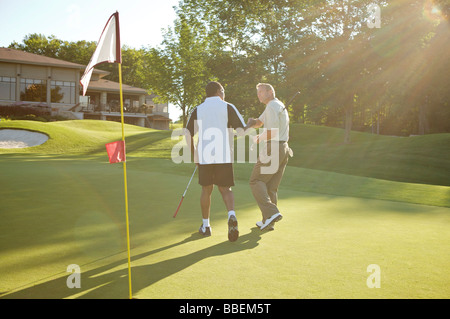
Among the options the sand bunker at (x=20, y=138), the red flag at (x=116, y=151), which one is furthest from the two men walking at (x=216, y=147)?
the sand bunker at (x=20, y=138)

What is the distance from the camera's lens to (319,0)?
30.4m

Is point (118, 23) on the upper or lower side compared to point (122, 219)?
upper

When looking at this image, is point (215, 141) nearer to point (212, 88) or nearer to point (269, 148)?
point (212, 88)

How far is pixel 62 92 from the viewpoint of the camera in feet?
156

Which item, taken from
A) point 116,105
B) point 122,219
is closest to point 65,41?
point 116,105

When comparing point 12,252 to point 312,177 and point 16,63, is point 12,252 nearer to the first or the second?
point 312,177

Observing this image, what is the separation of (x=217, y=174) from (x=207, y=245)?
1226 mm

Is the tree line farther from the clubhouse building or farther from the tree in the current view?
the clubhouse building

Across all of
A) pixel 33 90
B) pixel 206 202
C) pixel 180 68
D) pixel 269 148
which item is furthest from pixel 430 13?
pixel 33 90

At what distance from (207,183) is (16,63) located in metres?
45.0

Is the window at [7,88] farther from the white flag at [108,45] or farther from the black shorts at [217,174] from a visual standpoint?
the white flag at [108,45]

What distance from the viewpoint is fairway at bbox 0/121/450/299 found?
3779 mm

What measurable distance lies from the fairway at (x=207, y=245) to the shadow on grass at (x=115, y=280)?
0.01 metres

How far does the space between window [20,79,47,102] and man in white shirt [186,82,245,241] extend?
44755 mm
